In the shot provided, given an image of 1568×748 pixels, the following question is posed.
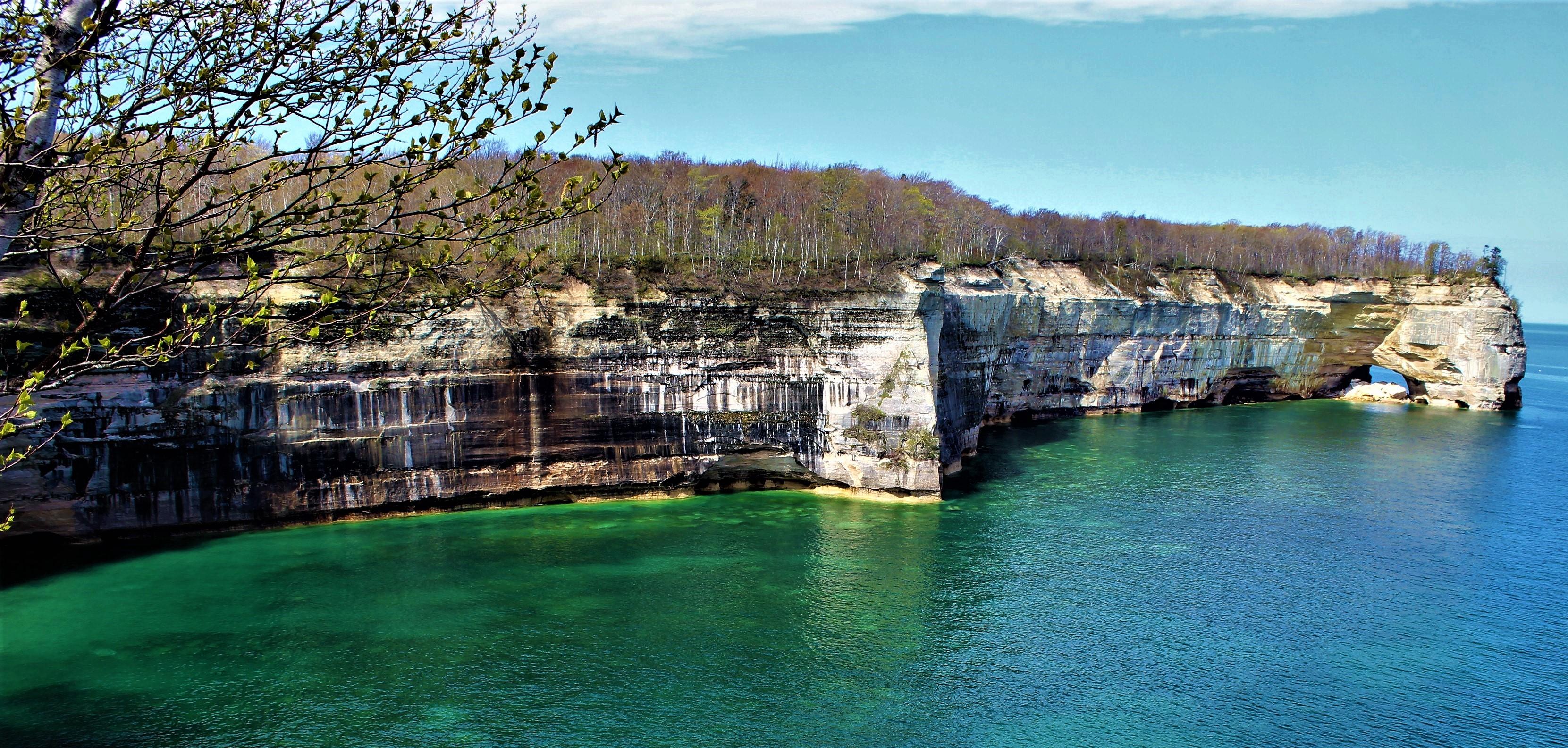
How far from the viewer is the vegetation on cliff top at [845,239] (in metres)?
35.7

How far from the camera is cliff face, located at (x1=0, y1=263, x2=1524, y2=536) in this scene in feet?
89.5

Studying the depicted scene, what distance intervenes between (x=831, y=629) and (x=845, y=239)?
86.8 ft

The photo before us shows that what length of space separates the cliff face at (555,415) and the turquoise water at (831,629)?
1294 millimetres

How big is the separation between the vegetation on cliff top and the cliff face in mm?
1727

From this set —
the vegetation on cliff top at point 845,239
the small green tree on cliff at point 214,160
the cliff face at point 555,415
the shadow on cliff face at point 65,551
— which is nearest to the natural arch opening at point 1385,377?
the vegetation on cliff top at point 845,239

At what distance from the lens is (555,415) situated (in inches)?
1257

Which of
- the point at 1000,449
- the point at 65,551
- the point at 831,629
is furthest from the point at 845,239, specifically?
the point at 65,551

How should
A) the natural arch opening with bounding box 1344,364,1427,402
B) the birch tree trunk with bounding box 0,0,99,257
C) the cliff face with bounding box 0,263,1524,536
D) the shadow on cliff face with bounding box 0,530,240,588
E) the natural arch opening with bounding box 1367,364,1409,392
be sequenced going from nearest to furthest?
the birch tree trunk with bounding box 0,0,99,257
the shadow on cliff face with bounding box 0,530,240,588
the cliff face with bounding box 0,263,1524,536
the natural arch opening with bounding box 1344,364,1427,402
the natural arch opening with bounding box 1367,364,1409,392

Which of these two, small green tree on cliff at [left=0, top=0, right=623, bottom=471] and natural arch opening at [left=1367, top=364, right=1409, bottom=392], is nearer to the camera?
small green tree on cliff at [left=0, top=0, right=623, bottom=471]

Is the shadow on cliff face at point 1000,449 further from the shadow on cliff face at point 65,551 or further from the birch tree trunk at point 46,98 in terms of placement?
the birch tree trunk at point 46,98

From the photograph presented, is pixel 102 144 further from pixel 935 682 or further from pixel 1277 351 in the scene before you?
pixel 1277 351

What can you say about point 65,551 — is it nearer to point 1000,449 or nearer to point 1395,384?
point 1000,449

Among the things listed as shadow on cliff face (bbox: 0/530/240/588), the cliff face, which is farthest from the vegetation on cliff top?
shadow on cliff face (bbox: 0/530/240/588)

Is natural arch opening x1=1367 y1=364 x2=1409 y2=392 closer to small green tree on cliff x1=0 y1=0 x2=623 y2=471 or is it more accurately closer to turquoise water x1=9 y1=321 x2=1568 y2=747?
turquoise water x1=9 y1=321 x2=1568 y2=747
